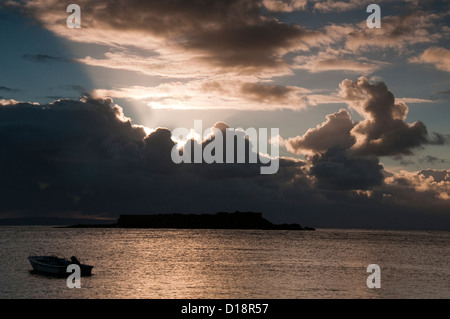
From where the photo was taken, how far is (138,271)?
8300cm

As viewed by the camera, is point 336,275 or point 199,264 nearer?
point 336,275

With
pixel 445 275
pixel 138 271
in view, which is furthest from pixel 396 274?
pixel 138 271
